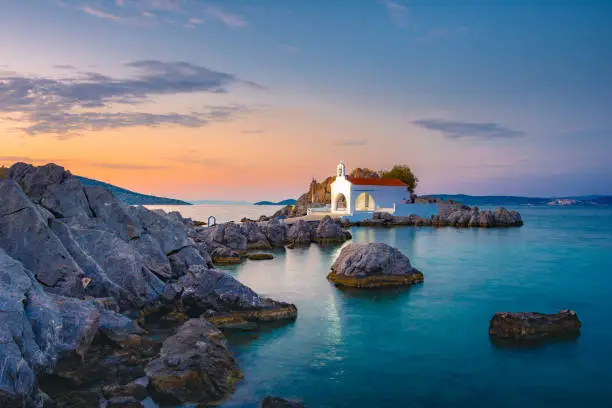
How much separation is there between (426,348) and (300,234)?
107 ft

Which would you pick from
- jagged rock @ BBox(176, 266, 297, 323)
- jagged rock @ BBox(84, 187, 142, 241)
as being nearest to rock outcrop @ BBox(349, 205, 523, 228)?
jagged rock @ BBox(84, 187, 142, 241)

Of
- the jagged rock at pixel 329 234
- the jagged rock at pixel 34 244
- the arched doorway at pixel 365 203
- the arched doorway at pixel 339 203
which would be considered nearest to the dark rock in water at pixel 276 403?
the jagged rock at pixel 34 244

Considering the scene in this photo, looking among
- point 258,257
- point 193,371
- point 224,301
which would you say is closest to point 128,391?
point 193,371

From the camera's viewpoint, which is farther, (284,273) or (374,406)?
(284,273)

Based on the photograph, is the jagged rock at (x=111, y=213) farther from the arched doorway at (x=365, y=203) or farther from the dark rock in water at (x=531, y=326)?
the arched doorway at (x=365, y=203)

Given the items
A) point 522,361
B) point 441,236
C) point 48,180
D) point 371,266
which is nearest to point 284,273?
point 371,266

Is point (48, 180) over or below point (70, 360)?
over

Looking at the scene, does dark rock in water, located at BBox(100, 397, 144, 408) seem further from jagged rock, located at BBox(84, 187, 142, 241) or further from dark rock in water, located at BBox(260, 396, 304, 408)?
jagged rock, located at BBox(84, 187, 142, 241)

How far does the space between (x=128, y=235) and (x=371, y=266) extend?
11.7 meters

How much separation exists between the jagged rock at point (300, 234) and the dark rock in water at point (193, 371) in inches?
1338

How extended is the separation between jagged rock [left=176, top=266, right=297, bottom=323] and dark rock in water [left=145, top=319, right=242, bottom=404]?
14.6 ft

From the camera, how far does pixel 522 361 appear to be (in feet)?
45.2

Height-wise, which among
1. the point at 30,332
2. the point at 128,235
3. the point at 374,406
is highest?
the point at 128,235

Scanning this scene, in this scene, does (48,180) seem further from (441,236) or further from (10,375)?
(441,236)
